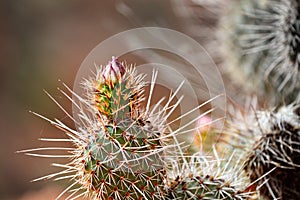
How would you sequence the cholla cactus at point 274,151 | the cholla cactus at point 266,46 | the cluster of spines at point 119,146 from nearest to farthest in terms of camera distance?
the cluster of spines at point 119,146 → the cholla cactus at point 274,151 → the cholla cactus at point 266,46

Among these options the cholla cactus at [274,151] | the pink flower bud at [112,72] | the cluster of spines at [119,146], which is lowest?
the cholla cactus at [274,151]

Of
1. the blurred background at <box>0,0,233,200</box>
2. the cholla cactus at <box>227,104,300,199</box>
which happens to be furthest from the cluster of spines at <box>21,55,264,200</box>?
the blurred background at <box>0,0,233,200</box>

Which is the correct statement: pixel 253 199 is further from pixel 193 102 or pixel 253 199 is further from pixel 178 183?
pixel 193 102

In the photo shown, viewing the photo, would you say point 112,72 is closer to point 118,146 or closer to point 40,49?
point 118,146

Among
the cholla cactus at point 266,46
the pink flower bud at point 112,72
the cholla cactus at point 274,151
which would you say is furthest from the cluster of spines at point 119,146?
the cholla cactus at point 266,46

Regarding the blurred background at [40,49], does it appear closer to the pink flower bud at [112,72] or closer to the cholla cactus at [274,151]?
the cholla cactus at [274,151]

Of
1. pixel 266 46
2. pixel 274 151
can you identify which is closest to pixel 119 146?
pixel 274 151

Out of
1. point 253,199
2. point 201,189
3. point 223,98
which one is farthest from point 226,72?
point 201,189
